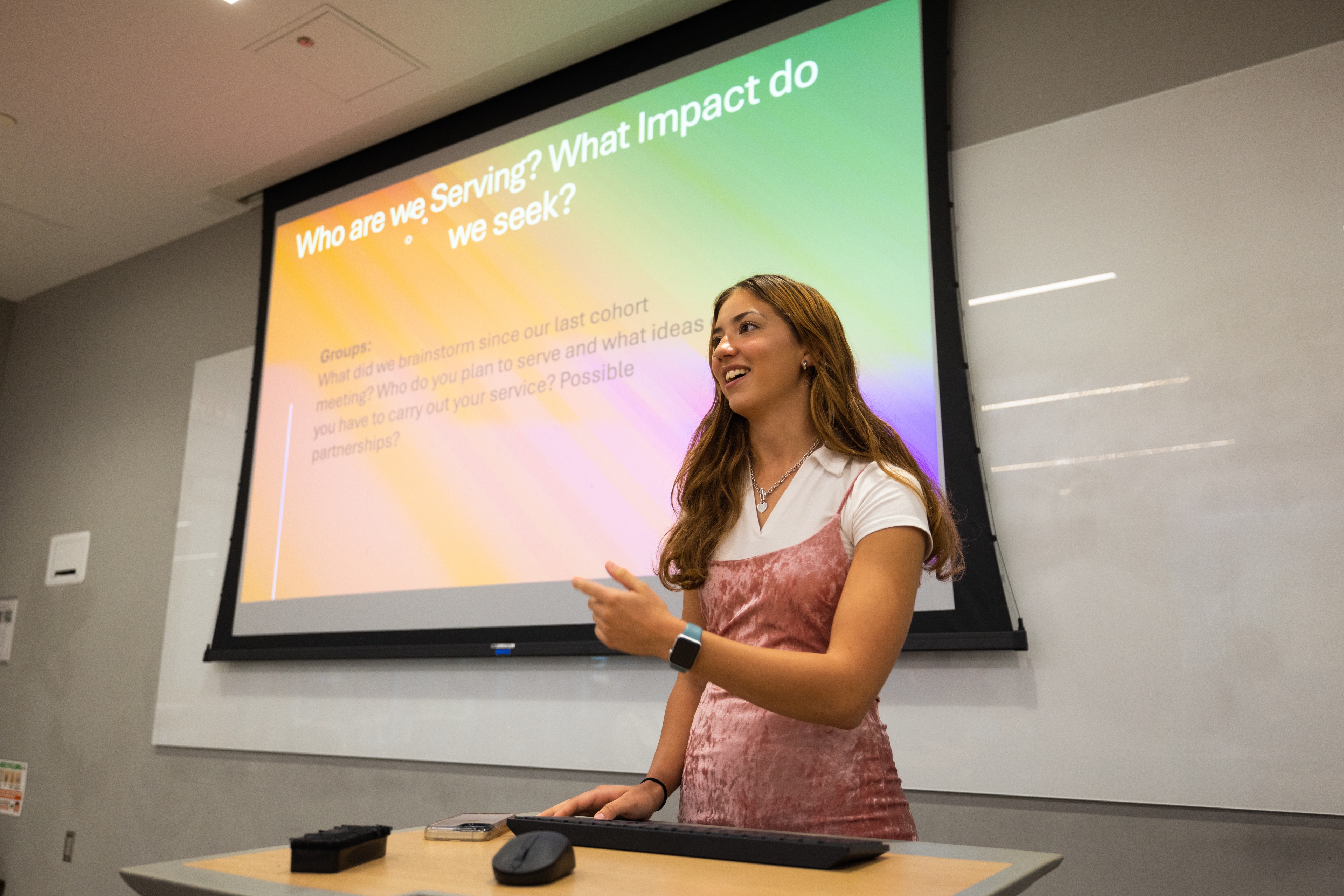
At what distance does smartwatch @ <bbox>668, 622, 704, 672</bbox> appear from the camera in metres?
0.95

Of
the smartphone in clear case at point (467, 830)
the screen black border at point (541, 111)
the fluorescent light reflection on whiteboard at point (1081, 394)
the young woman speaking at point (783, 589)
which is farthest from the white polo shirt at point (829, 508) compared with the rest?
the fluorescent light reflection on whiteboard at point (1081, 394)

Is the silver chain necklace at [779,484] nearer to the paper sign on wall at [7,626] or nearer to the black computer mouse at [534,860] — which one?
the black computer mouse at [534,860]

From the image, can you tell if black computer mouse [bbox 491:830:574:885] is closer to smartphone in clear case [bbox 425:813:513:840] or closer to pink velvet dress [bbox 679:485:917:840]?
smartphone in clear case [bbox 425:813:513:840]

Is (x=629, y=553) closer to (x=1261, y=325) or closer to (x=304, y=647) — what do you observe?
(x=304, y=647)

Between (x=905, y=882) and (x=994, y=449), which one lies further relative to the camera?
(x=994, y=449)

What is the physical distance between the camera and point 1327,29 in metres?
2.00

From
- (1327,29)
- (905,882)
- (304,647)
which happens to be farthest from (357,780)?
(1327,29)

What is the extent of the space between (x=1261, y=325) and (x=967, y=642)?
91 cm

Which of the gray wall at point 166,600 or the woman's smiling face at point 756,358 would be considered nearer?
the woman's smiling face at point 756,358

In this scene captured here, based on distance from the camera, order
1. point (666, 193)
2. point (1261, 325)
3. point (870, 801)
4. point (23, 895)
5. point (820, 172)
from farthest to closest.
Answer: point (23, 895)
point (666, 193)
point (820, 172)
point (1261, 325)
point (870, 801)

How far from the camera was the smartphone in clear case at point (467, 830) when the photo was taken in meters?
1.03

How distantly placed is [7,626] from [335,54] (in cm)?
326

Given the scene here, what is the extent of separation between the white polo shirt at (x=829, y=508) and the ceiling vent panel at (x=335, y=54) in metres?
2.39

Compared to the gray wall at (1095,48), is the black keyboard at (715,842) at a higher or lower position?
lower
